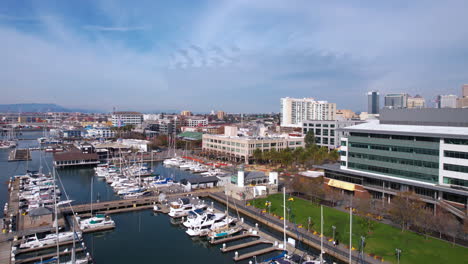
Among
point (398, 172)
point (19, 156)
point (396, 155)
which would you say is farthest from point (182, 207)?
point (19, 156)

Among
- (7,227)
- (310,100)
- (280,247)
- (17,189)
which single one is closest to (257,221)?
(280,247)

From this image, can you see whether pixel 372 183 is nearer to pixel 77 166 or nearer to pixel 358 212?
pixel 358 212

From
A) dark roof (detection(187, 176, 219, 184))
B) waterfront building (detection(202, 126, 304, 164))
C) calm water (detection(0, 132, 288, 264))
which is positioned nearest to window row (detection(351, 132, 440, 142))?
calm water (detection(0, 132, 288, 264))

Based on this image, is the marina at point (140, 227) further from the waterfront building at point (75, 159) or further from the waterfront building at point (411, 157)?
the waterfront building at point (75, 159)

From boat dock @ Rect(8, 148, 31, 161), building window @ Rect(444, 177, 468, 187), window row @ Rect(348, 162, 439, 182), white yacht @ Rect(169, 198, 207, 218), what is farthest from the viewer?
boat dock @ Rect(8, 148, 31, 161)

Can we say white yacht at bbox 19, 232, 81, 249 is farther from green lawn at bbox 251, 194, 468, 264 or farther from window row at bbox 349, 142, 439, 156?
window row at bbox 349, 142, 439, 156

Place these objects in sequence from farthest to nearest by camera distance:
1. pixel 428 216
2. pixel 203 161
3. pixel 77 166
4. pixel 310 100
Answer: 1. pixel 310 100
2. pixel 203 161
3. pixel 77 166
4. pixel 428 216
